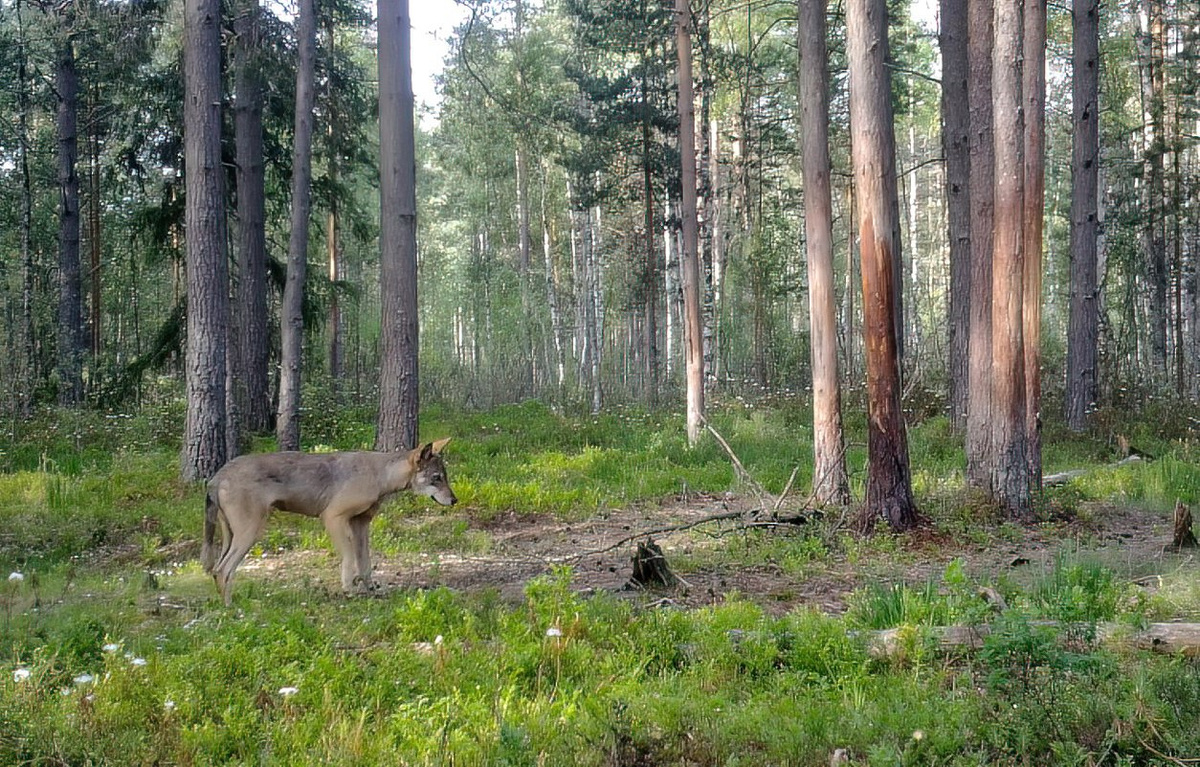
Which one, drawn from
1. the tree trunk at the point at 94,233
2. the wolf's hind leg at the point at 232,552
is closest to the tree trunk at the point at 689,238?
the wolf's hind leg at the point at 232,552

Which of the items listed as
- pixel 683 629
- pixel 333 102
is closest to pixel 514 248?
pixel 333 102

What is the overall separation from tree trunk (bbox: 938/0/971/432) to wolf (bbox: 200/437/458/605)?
11.6 metres

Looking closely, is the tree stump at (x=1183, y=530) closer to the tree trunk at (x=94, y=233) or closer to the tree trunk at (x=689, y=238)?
the tree trunk at (x=689, y=238)

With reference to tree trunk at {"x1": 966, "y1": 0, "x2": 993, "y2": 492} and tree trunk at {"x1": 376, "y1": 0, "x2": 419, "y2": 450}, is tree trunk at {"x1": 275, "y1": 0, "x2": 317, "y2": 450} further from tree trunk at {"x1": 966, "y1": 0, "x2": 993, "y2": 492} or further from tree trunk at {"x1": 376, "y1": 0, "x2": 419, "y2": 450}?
tree trunk at {"x1": 966, "y1": 0, "x2": 993, "y2": 492}

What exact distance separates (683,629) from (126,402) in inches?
645

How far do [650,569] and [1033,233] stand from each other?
597cm

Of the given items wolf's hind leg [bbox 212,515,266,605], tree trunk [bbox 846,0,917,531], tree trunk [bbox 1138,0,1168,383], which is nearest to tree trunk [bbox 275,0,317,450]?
wolf's hind leg [bbox 212,515,266,605]

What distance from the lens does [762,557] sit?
8688 millimetres

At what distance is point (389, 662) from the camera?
216 inches

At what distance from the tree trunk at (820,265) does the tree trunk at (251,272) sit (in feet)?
36.2

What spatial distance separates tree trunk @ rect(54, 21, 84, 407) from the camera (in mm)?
19350

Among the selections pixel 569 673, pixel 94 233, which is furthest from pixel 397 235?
pixel 94 233

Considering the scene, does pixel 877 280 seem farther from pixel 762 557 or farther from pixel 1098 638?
pixel 1098 638

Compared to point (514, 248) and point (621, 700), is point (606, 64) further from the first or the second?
point (621, 700)
